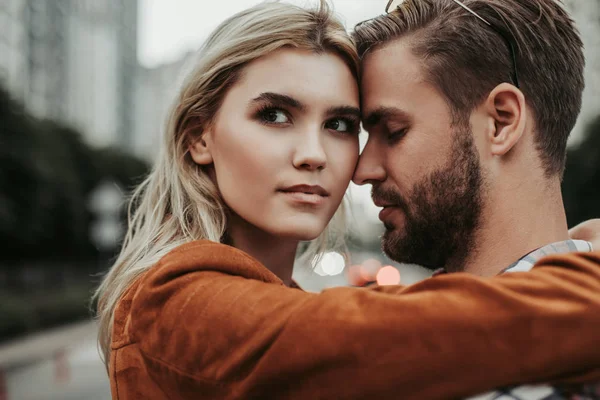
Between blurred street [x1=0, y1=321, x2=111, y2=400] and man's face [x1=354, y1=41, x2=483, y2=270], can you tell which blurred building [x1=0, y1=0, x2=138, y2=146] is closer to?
blurred street [x1=0, y1=321, x2=111, y2=400]

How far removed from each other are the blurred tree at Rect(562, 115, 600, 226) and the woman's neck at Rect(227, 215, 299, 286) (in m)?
27.2

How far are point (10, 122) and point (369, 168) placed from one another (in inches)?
971

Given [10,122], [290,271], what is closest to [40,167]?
[10,122]

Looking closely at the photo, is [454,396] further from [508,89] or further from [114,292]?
[114,292]

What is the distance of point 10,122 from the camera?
958 inches

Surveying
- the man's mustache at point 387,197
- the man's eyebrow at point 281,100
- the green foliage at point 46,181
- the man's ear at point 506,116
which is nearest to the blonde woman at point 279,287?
the man's eyebrow at point 281,100

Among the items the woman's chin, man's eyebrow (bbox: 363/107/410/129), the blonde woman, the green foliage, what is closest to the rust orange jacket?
the blonde woman

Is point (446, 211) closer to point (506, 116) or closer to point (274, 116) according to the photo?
point (506, 116)

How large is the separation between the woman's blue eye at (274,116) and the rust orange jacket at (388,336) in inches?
28.7

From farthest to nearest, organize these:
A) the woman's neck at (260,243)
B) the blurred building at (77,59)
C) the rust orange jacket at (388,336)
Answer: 1. the blurred building at (77,59)
2. the woman's neck at (260,243)
3. the rust orange jacket at (388,336)

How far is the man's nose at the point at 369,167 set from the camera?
250 centimetres

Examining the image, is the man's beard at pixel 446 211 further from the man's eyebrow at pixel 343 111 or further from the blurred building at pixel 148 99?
the blurred building at pixel 148 99

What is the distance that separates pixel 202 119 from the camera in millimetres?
2537

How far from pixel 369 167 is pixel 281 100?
468 mm
